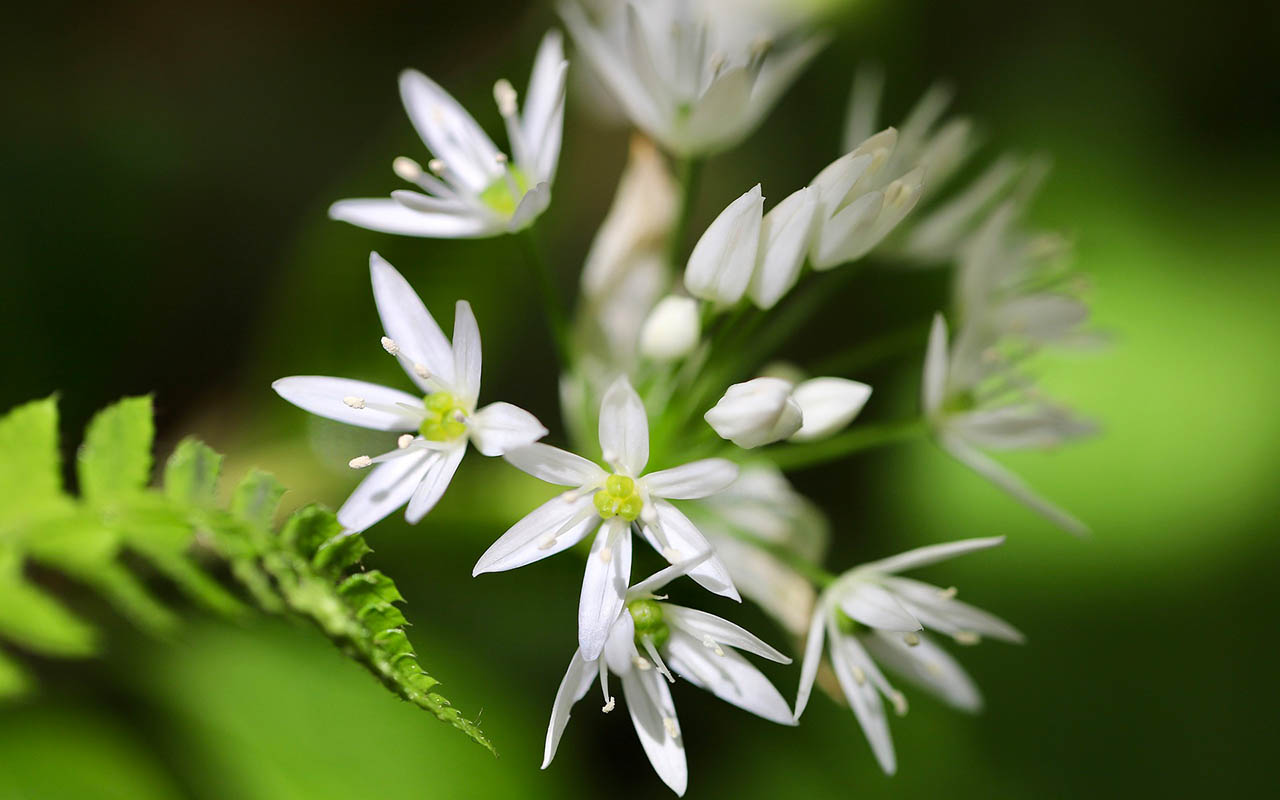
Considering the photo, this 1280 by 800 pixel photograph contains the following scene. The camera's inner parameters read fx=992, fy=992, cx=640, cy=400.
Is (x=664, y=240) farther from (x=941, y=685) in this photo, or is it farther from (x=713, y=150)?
(x=941, y=685)

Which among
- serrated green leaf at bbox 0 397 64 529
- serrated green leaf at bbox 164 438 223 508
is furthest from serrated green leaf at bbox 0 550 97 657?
serrated green leaf at bbox 164 438 223 508

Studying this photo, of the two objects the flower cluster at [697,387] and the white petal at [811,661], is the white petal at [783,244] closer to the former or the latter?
the flower cluster at [697,387]

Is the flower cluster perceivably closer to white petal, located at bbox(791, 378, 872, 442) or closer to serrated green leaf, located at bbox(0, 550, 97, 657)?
white petal, located at bbox(791, 378, 872, 442)

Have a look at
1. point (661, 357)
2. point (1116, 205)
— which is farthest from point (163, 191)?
point (1116, 205)

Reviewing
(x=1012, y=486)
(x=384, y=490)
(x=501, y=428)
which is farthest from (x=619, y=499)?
(x=1012, y=486)

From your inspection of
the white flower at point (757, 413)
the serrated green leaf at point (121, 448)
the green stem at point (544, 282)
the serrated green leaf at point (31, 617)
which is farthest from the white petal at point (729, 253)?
the serrated green leaf at point (31, 617)
